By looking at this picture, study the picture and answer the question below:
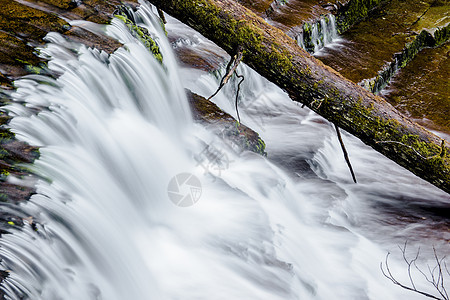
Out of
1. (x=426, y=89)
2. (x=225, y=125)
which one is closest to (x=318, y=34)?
(x=426, y=89)

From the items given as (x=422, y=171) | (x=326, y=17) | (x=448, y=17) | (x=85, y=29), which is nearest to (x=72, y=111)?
(x=85, y=29)

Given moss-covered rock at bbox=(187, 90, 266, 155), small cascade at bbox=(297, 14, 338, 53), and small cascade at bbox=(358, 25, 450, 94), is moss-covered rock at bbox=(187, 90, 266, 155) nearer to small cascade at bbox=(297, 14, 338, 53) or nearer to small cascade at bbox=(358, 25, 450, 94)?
small cascade at bbox=(358, 25, 450, 94)

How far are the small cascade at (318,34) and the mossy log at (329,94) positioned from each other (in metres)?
4.46

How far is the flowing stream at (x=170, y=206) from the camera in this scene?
290 cm

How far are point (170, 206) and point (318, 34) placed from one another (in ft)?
17.5

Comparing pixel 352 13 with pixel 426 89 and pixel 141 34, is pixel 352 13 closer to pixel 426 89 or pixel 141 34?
pixel 426 89

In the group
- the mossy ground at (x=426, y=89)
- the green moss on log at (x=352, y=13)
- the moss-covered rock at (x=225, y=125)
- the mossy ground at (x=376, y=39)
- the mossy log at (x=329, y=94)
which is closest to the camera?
the mossy log at (x=329, y=94)

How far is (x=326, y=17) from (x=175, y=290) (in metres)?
6.77

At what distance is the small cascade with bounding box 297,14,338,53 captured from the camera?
7859 millimetres

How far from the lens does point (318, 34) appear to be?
8.20 metres

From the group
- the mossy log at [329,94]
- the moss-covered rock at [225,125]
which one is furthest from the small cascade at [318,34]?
the mossy log at [329,94]

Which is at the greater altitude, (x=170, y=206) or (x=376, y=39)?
(x=376, y=39)

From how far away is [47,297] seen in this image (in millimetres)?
2441

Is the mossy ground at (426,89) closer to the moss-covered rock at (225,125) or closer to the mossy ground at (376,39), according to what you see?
the mossy ground at (376,39)
